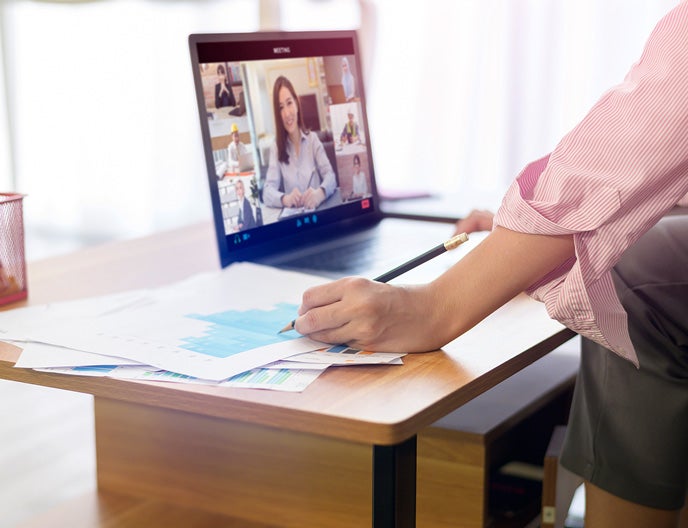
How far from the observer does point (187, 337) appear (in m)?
0.90

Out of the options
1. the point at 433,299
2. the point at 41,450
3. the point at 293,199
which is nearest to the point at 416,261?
the point at 433,299

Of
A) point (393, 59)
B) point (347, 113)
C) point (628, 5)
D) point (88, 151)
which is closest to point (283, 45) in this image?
point (347, 113)

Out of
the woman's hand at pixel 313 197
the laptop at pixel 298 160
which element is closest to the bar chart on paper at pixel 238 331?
the laptop at pixel 298 160

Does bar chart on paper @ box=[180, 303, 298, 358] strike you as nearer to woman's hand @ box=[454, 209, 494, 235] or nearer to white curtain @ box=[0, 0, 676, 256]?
woman's hand @ box=[454, 209, 494, 235]

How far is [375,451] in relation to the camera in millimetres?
757

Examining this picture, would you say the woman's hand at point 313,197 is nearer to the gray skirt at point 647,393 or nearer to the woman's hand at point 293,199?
the woman's hand at point 293,199

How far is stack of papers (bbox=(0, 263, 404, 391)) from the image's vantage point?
31.4 inches

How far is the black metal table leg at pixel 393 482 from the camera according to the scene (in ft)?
2.47

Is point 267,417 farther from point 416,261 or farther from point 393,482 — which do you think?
point 416,261

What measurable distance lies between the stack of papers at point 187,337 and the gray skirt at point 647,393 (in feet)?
1.02

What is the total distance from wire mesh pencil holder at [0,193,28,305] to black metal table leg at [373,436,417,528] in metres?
0.54

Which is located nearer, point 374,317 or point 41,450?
point 374,317

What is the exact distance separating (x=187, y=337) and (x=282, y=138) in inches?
18.6

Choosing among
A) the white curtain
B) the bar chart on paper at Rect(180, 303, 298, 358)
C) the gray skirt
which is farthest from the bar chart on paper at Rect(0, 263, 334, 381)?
the white curtain
